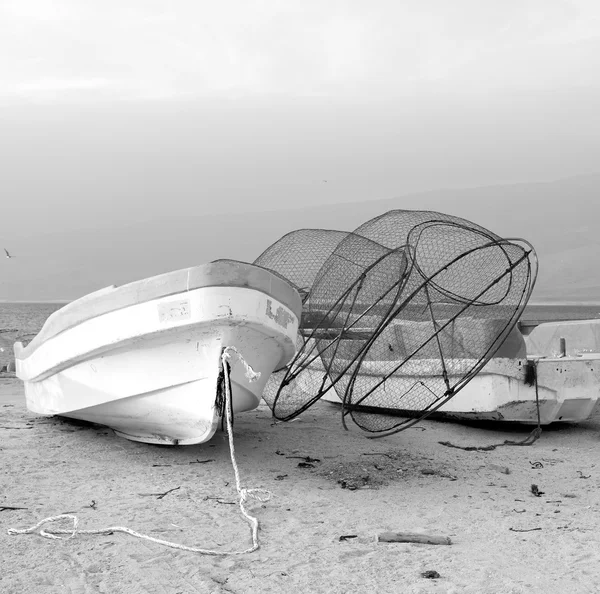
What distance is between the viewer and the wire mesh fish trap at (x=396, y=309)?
7730 millimetres

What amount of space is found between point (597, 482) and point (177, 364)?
349 centimetres

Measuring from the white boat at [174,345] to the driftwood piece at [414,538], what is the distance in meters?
1.93

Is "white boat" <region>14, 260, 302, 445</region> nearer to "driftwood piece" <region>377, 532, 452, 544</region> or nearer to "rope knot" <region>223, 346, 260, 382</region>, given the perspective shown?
"rope knot" <region>223, 346, 260, 382</region>

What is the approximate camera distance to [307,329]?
837 cm

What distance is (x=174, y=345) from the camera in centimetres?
616

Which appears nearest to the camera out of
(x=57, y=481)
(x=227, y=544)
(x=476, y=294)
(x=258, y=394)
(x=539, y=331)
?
(x=227, y=544)

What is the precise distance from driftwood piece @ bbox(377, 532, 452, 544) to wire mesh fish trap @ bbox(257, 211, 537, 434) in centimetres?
264

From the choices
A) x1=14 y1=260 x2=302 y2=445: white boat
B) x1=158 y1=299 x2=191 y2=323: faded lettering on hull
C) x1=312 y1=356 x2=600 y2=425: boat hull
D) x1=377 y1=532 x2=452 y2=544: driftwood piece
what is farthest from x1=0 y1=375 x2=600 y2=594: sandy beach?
x1=158 y1=299 x2=191 y2=323: faded lettering on hull

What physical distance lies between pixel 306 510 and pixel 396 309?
9.80 feet

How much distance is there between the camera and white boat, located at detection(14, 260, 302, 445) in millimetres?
5941

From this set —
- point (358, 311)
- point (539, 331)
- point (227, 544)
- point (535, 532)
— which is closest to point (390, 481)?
point (535, 532)

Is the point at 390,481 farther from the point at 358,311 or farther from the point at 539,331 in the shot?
the point at 539,331

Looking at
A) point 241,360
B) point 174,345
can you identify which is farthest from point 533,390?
point 174,345

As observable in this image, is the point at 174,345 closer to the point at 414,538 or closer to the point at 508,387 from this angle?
the point at 414,538
